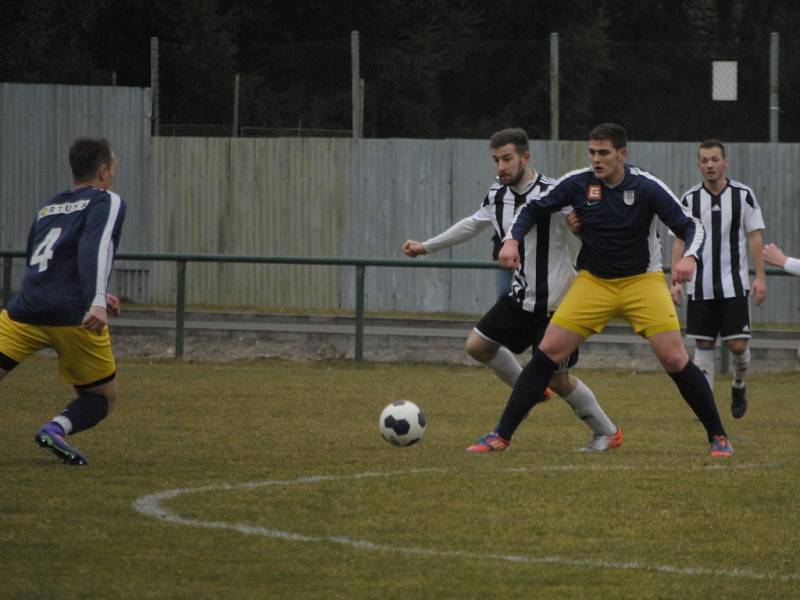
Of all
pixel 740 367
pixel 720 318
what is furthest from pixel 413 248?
pixel 740 367

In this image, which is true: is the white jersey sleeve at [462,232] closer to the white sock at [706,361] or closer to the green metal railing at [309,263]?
the white sock at [706,361]

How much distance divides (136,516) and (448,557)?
1.58 m

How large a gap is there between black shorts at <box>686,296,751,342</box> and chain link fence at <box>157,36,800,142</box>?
890 centimetres

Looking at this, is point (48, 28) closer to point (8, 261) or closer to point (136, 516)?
point (8, 261)

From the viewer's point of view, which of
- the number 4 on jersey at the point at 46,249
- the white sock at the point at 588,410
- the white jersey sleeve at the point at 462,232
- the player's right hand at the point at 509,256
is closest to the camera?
the number 4 on jersey at the point at 46,249

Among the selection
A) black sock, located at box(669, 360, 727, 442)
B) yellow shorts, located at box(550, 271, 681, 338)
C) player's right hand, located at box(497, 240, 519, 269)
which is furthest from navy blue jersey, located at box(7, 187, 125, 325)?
black sock, located at box(669, 360, 727, 442)

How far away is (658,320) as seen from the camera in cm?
915

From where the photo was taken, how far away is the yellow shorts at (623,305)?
30.1 feet

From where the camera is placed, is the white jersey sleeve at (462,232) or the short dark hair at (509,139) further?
the white jersey sleeve at (462,232)

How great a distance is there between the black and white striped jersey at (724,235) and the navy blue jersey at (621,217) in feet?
9.09

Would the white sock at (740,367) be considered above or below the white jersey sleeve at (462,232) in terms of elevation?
below

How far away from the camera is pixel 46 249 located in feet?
27.7

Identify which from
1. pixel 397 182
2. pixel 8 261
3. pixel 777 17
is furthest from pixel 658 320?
pixel 777 17

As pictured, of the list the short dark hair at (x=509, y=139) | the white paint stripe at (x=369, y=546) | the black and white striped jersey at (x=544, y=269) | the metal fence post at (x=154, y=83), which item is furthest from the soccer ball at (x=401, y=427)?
the metal fence post at (x=154, y=83)
